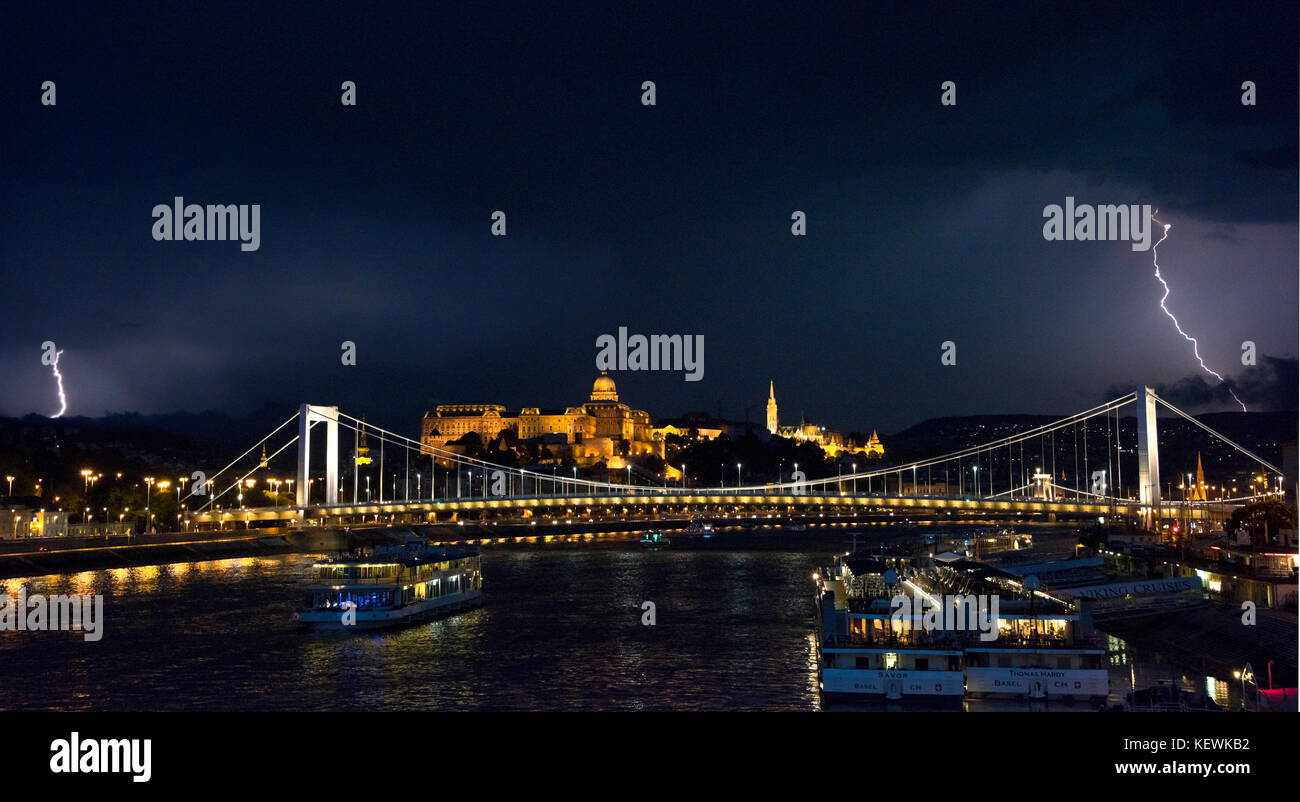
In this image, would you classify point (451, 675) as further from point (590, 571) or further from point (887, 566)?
point (590, 571)

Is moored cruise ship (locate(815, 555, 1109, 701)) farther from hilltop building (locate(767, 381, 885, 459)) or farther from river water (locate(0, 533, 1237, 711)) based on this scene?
hilltop building (locate(767, 381, 885, 459))

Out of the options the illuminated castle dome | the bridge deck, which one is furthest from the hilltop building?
the bridge deck

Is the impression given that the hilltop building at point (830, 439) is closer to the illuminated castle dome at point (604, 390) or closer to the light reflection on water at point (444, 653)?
the illuminated castle dome at point (604, 390)

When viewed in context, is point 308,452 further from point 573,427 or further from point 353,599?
point 573,427

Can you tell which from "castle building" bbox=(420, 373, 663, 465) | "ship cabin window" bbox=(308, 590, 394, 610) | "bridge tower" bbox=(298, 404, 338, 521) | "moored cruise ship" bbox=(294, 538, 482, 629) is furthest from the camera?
"castle building" bbox=(420, 373, 663, 465)

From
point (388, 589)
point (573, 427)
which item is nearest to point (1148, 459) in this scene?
point (388, 589)
